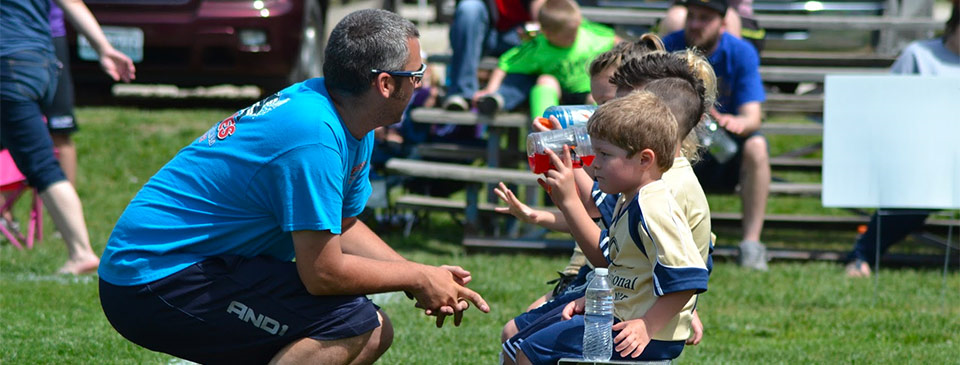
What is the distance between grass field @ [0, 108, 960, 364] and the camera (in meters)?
4.97

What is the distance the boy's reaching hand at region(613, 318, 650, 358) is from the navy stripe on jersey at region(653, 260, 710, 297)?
120 millimetres

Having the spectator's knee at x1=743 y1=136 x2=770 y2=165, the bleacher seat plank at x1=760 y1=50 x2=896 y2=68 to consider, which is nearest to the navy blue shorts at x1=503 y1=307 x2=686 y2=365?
the spectator's knee at x1=743 y1=136 x2=770 y2=165

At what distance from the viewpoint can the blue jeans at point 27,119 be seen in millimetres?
6020

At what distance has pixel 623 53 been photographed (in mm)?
4086

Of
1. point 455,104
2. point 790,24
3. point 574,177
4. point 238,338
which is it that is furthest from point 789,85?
point 238,338

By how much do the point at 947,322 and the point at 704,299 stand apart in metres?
1.20

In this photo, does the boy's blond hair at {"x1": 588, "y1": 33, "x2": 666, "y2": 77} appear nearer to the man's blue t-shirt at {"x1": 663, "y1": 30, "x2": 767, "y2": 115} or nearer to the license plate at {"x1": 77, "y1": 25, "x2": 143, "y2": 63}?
the man's blue t-shirt at {"x1": 663, "y1": 30, "x2": 767, "y2": 115}

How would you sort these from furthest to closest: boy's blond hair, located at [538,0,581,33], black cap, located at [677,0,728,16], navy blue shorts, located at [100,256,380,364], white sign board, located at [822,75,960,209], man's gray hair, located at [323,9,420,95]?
boy's blond hair, located at [538,0,581,33], black cap, located at [677,0,728,16], white sign board, located at [822,75,960,209], navy blue shorts, located at [100,256,380,364], man's gray hair, located at [323,9,420,95]

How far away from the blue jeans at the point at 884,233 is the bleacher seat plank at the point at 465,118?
2.25 metres

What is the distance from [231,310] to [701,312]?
120 inches

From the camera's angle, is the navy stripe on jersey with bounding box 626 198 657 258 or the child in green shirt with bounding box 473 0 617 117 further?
the child in green shirt with bounding box 473 0 617 117

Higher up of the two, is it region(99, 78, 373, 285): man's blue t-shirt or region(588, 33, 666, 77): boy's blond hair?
region(588, 33, 666, 77): boy's blond hair

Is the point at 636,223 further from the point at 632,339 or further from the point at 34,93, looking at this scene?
the point at 34,93

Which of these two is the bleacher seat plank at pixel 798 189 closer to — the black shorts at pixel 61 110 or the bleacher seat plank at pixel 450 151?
the bleacher seat plank at pixel 450 151
